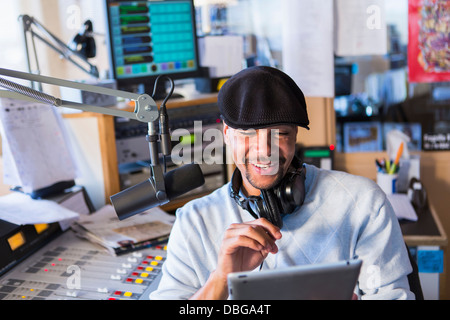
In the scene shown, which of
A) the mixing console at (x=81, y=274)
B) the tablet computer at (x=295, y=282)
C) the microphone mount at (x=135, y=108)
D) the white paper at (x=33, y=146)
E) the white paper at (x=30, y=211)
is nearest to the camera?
the tablet computer at (x=295, y=282)

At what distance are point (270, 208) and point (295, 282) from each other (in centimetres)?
42

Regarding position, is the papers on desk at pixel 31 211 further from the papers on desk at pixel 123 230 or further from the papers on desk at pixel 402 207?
the papers on desk at pixel 402 207

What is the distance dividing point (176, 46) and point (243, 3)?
2895mm

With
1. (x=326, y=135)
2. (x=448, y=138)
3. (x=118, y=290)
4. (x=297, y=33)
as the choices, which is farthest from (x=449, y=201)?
(x=118, y=290)

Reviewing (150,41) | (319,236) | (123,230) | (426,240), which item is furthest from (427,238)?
(150,41)

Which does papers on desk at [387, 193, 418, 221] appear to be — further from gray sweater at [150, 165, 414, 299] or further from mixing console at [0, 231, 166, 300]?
mixing console at [0, 231, 166, 300]

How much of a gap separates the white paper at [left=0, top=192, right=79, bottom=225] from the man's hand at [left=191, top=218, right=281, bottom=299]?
72 cm

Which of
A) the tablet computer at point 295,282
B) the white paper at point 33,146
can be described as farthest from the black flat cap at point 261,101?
the white paper at point 33,146

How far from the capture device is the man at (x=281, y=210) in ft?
3.55

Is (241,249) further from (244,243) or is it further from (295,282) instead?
(295,282)

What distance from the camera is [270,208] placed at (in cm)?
109

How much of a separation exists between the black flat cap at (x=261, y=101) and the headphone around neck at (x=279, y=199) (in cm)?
13

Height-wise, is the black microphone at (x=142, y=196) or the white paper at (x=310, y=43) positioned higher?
the white paper at (x=310, y=43)

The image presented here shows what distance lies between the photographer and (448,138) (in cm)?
211
